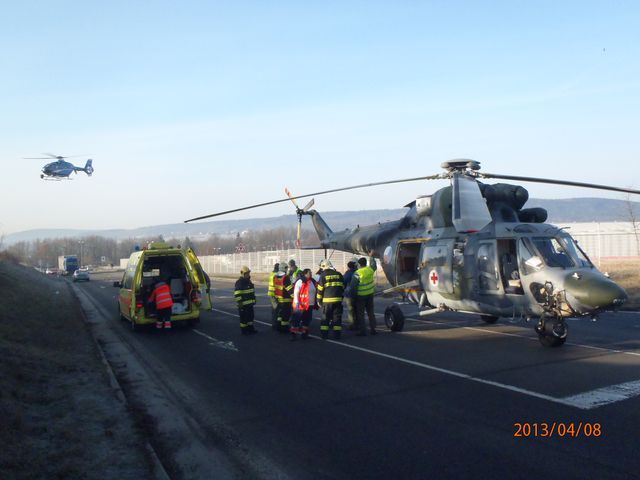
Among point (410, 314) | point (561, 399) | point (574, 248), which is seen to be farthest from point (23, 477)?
point (410, 314)

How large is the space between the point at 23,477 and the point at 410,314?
14214 mm

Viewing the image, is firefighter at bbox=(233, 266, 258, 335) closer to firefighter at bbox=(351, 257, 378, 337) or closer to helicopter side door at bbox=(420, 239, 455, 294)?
firefighter at bbox=(351, 257, 378, 337)

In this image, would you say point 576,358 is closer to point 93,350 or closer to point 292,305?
point 292,305

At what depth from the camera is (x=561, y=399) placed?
714 cm

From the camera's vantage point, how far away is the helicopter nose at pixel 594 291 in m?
9.73

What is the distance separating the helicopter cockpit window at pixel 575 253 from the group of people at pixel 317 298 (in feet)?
14.0

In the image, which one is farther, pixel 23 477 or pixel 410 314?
pixel 410 314

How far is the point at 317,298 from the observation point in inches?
531

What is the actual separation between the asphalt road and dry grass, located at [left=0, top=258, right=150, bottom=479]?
101cm

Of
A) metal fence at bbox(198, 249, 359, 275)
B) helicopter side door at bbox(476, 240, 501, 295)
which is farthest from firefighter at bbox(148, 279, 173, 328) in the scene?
metal fence at bbox(198, 249, 359, 275)

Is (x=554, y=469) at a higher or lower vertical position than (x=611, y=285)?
lower

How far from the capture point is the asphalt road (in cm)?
531

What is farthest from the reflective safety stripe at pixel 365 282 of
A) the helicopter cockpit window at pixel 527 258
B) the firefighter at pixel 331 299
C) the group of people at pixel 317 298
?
the helicopter cockpit window at pixel 527 258
